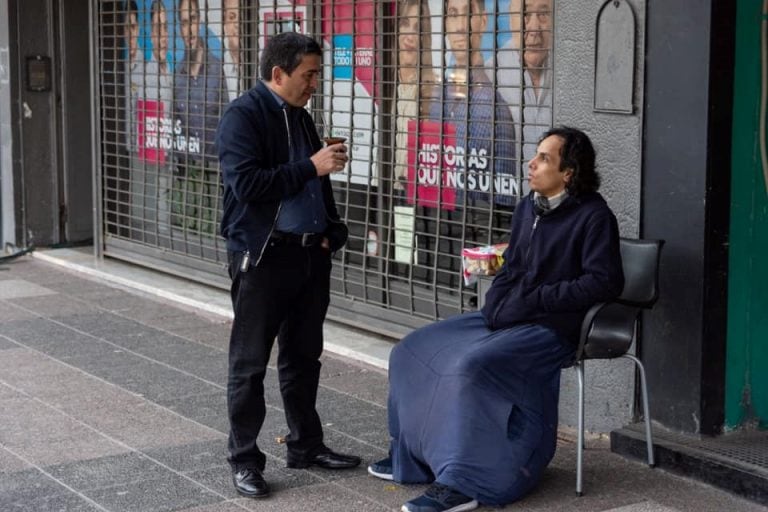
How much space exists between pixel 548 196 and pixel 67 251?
7.08m

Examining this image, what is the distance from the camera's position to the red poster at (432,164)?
7.35m

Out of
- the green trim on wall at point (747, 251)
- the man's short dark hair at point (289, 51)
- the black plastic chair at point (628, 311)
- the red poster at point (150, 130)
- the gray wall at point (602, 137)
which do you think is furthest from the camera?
the red poster at point (150, 130)

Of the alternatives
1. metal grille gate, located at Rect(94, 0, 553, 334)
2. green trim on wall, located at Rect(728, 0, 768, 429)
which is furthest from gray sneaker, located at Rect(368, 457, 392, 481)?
metal grille gate, located at Rect(94, 0, 553, 334)

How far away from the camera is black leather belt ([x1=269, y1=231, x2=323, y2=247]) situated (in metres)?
5.12

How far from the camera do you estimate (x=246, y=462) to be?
5207 millimetres

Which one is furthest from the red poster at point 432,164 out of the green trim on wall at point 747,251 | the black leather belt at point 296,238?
the black leather belt at point 296,238

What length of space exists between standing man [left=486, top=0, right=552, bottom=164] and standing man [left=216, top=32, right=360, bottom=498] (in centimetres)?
173

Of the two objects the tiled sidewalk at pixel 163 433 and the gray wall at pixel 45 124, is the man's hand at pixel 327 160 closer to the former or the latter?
the tiled sidewalk at pixel 163 433

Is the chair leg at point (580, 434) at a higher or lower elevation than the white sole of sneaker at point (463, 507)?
higher

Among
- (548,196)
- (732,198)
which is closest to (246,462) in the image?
(548,196)

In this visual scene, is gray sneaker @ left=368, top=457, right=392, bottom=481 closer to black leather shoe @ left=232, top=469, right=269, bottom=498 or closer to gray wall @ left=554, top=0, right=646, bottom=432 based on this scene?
black leather shoe @ left=232, top=469, right=269, bottom=498

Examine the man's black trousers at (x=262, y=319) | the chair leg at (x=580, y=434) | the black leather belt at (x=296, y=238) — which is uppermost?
the black leather belt at (x=296, y=238)

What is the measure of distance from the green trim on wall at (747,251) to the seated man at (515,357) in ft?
2.49

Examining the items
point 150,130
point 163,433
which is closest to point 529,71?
point 163,433
